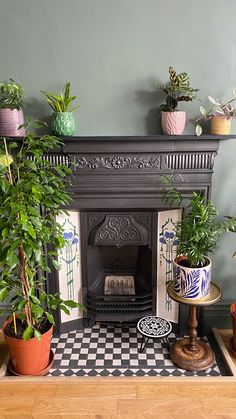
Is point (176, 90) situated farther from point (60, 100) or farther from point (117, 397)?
point (117, 397)

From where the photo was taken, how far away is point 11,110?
1.96 meters

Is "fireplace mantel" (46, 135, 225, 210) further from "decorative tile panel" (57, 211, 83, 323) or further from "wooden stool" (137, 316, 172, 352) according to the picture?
"wooden stool" (137, 316, 172, 352)

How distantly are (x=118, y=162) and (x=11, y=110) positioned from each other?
0.67 metres

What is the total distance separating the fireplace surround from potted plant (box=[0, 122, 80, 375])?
17 centimetres

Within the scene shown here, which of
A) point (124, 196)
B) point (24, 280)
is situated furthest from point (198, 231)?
point (24, 280)

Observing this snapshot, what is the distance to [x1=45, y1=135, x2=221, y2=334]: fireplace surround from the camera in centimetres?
203

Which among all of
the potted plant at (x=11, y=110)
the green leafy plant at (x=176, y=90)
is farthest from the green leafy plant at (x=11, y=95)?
the green leafy plant at (x=176, y=90)

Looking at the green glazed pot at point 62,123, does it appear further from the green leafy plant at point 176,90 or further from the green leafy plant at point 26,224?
the green leafy plant at point 176,90

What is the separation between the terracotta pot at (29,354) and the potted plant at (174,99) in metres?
1.36

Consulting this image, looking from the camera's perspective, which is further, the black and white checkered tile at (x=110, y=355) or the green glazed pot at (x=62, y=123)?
the black and white checkered tile at (x=110, y=355)

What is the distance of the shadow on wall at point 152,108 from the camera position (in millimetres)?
2057

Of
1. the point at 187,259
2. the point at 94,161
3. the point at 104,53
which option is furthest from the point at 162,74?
the point at 187,259

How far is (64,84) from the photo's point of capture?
204 cm

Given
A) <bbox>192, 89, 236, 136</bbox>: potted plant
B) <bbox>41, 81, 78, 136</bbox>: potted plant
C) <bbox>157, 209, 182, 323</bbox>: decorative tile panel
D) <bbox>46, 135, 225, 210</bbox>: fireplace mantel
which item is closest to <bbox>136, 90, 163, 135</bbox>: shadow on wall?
<bbox>46, 135, 225, 210</bbox>: fireplace mantel
